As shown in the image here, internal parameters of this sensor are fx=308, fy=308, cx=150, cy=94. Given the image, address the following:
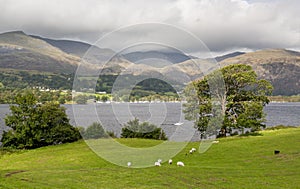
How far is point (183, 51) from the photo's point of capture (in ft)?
71.7

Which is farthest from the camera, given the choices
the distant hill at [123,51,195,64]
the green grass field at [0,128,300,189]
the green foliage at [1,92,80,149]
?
the green foliage at [1,92,80,149]

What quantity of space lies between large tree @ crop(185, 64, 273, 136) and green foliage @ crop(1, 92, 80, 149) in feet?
78.7

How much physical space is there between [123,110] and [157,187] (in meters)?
6.84

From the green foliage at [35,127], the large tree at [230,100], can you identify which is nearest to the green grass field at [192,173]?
the large tree at [230,100]

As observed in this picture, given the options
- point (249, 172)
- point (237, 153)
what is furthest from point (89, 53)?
point (237, 153)

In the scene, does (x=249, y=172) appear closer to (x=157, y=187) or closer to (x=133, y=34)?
(x=157, y=187)

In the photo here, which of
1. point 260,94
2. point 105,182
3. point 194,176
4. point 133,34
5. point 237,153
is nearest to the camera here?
point 133,34

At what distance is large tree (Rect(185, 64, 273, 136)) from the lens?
2216 inches

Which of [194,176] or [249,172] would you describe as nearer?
[194,176]

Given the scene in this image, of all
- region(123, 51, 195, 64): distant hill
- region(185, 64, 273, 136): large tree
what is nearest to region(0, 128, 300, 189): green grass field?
region(123, 51, 195, 64): distant hill

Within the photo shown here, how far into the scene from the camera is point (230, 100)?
5881 centimetres

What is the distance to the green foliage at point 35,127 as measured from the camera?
56.2m

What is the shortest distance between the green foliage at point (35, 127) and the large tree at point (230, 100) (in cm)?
2399

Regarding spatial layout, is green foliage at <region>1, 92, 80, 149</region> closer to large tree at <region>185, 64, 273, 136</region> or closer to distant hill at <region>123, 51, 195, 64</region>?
large tree at <region>185, 64, 273, 136</region>
